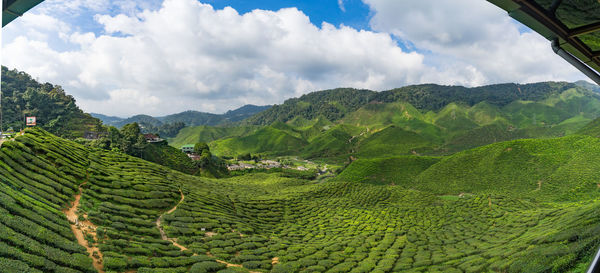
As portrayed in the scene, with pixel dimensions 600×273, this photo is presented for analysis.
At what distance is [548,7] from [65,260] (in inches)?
1130

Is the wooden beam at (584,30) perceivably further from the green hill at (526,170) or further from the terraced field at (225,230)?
the green hill at (526,170)

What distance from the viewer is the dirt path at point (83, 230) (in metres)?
20.4

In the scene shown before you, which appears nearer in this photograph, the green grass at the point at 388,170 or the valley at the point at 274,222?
the valley at the point at 274,222

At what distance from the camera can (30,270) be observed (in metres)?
15.9

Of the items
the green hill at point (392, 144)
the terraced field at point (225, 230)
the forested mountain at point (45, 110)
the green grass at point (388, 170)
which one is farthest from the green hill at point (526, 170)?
the forested mountain at point (45, 110)

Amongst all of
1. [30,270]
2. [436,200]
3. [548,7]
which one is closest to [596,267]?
[548,7]

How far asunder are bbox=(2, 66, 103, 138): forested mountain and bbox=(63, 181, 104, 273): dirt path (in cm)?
6273

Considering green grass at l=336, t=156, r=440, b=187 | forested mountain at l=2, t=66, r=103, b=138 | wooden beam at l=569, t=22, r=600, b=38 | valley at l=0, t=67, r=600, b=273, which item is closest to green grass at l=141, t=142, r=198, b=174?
valley at l=0, t=67, r=600, b=273

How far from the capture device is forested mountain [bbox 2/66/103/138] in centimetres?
7400

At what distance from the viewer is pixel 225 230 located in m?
32.8

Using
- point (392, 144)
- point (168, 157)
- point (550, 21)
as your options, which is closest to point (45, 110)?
point (168, 157)

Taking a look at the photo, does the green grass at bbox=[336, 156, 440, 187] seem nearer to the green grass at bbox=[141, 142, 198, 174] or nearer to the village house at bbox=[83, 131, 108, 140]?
the green grass at bbox=[141, 142, 198, 174]

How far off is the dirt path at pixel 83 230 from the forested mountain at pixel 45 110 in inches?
2470

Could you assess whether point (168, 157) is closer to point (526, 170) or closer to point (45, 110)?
point (45, 110)
